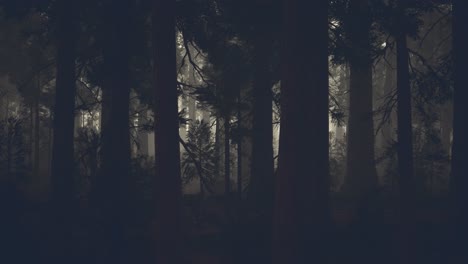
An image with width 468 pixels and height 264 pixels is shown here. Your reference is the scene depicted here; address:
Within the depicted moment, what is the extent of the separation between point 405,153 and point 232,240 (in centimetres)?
463

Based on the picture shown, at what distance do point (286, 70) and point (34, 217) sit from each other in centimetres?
979

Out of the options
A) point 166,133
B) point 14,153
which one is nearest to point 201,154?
point 14,153

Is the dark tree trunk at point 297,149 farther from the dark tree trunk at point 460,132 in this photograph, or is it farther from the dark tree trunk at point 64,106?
the dark tree trunk at point 64,106

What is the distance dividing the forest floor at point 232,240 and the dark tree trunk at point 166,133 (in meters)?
0.80

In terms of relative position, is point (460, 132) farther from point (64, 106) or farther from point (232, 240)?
point (64, 106)

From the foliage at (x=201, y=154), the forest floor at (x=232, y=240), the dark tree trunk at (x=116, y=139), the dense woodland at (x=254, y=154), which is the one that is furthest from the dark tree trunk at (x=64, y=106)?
the foliage at (x=201, y=154)

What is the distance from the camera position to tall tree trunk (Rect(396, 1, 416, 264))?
1102cm

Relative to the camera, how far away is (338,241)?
12.2 meters

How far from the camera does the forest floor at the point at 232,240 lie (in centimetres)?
1173

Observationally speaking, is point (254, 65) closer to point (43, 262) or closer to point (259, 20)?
point (259, 20)

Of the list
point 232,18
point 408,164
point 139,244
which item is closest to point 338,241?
point 408,164

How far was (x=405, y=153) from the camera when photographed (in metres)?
11.2

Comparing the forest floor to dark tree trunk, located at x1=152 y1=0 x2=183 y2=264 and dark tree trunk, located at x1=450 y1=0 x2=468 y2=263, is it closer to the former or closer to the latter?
dark tree trunk, located at x1=450 y1=0 x2=468 y2=263

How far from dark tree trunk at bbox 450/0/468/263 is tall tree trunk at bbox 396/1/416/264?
1.43 metres
